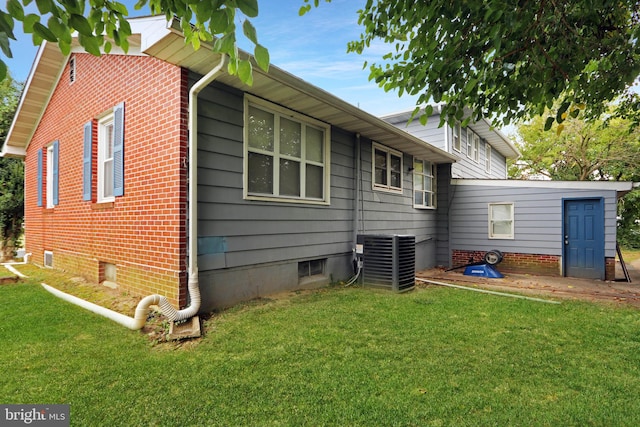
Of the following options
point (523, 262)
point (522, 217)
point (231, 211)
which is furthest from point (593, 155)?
point (231, 211)

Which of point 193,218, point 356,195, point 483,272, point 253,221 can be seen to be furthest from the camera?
point 483,272

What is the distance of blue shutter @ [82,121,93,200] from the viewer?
5609 millimetres

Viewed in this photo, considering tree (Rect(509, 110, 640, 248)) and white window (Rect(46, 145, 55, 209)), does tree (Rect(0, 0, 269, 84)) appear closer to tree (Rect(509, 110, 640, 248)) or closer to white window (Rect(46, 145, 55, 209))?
white window (Rect(46, 145, 55, 209))

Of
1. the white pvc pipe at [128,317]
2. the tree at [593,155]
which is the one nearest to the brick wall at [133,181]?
the white pvc pipe at [128,317]

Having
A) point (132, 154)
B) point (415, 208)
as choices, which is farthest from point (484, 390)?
point (415, 208)

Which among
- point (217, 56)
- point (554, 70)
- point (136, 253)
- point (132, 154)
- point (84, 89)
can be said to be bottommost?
point (136, 253)

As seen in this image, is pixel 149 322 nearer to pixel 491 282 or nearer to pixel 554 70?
pixel 554 70

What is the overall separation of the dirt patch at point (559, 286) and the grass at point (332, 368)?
1.72 m

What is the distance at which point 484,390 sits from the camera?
8.18ft

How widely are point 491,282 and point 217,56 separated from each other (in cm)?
699

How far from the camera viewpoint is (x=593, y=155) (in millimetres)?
17172

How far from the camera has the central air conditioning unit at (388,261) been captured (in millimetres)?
5984

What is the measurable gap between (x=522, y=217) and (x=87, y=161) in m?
10.5

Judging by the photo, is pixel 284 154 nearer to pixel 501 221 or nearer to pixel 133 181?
pixel 133 181
